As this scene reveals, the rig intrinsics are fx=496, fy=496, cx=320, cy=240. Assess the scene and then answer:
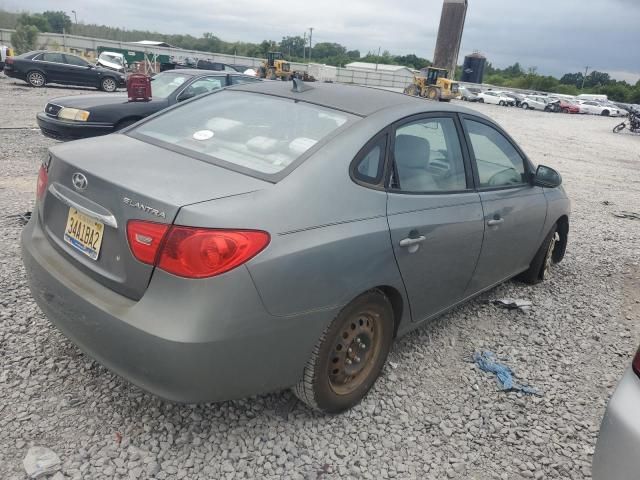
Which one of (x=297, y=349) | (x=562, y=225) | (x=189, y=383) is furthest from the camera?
(x=562, y=225)

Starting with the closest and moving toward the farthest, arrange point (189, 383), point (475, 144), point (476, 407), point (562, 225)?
point (189, 383), point (476, 407), point (475, 144), point (562, 225)

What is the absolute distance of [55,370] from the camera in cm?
269

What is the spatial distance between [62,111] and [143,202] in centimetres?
604

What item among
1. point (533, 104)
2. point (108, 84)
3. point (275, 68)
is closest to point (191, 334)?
point (108, 84)

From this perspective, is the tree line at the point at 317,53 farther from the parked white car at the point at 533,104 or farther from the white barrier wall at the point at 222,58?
the parked white car at the point at 533,104

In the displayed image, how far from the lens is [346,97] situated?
9.70 ft

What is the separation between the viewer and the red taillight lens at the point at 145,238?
193cm

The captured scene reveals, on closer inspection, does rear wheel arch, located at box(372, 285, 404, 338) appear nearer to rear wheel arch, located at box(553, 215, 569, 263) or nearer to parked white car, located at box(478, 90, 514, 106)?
rear wheel arch, located at box(553, 215, 569, 263)

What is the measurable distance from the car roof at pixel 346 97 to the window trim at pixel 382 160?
172 mm

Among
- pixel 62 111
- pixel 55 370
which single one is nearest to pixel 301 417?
pixel 55 370

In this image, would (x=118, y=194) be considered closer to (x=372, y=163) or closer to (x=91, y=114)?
(x=372, y=163)

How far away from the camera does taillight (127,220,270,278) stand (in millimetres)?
1890

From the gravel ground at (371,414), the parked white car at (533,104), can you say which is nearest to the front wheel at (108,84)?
the gravel ground at (371,414)

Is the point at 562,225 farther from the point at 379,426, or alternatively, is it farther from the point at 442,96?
the point at 442,96
